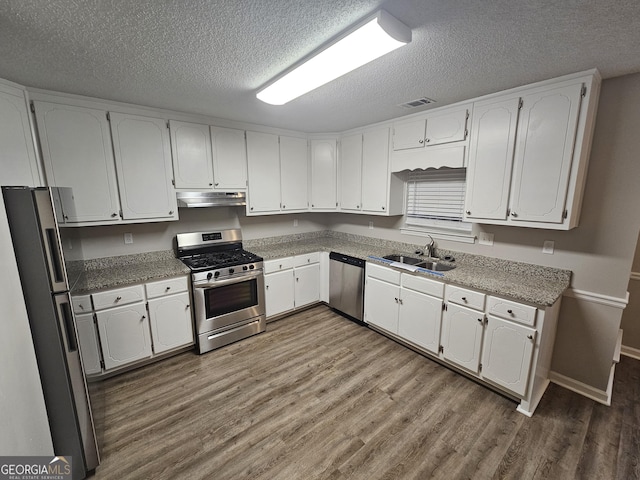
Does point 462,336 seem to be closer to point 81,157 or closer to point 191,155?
point 191,155

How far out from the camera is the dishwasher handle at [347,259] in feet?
10.9

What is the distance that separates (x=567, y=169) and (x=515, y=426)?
195 cm

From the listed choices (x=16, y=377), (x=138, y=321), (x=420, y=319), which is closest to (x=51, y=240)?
(x=16, y=377)

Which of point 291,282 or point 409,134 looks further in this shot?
point 291,282

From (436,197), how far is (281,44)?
7.76 ft

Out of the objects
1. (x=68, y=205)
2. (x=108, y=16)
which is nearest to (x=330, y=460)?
(x=68, y=205)

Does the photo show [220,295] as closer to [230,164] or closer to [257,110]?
[230,164]

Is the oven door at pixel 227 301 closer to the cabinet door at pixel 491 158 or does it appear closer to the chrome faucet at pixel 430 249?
the chrome faucet at pixel 430 249

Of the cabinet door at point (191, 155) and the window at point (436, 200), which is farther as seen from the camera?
the window at point (436, 200)

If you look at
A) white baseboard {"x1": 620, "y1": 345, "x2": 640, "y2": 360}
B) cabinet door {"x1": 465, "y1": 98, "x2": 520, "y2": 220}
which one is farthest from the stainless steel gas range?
white baseboard {"x1": 620, "y1": 345, "x2": 640, "y2": 360}

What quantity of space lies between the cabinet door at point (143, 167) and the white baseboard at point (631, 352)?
5.00 m

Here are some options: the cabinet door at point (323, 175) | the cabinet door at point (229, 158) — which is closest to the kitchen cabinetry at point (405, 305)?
the cabinet door at point (323, 175)

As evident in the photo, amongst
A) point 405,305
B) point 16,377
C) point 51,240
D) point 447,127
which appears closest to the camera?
point 16,377

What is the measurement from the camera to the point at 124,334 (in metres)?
2.45
